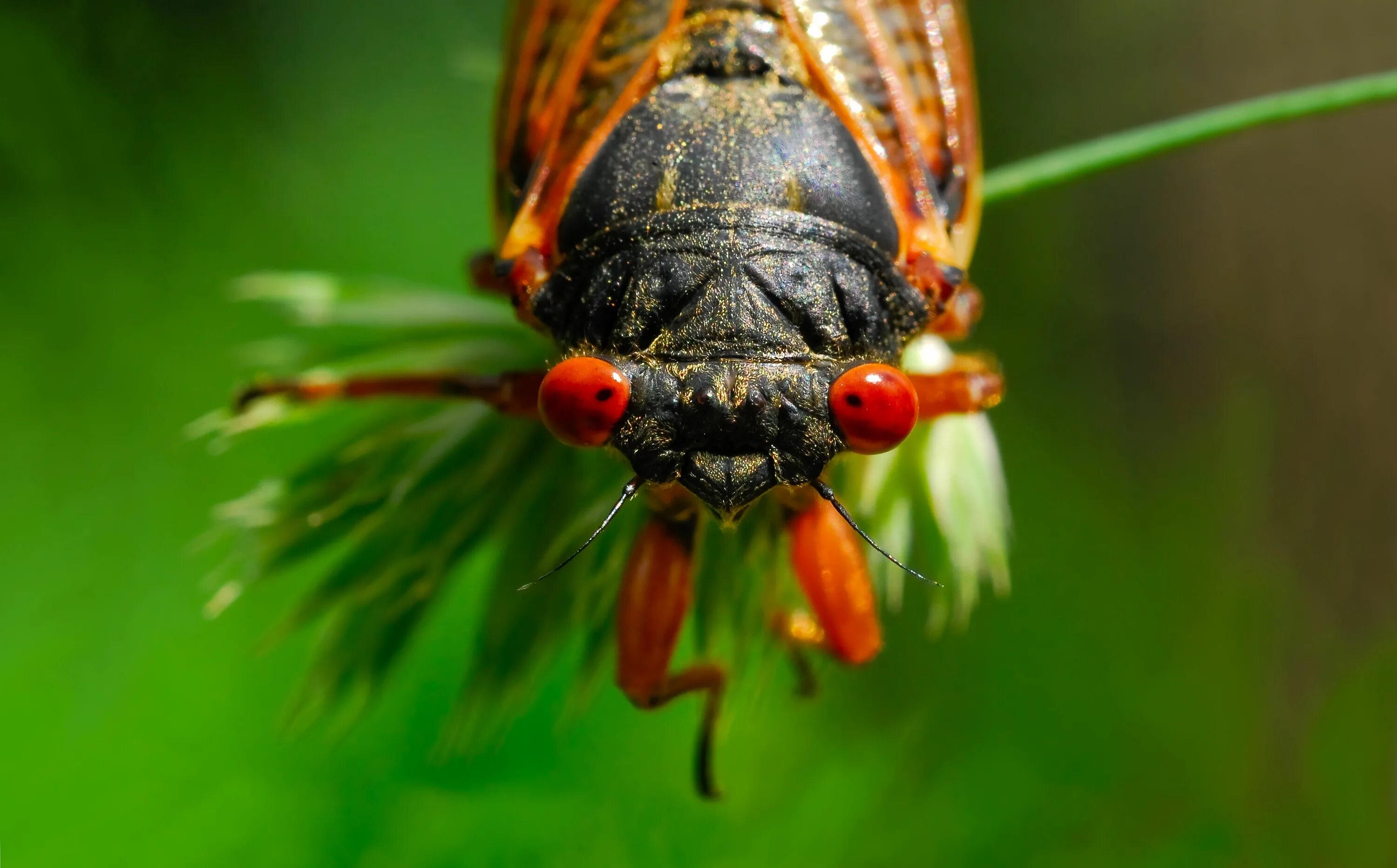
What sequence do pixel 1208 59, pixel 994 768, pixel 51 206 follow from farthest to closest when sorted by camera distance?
1. pixel 1208 59
2. pixel 51 206
3. pixel 994 768

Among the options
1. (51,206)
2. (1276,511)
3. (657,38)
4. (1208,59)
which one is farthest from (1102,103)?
(51,206)

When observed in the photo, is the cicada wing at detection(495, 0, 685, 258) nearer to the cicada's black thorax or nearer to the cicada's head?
the cicada's black thorax

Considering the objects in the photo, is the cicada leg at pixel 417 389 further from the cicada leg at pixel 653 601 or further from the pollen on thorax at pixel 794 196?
the pollen on thorax at pixel 794 196

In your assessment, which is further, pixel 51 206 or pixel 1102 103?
pixel 1102 103

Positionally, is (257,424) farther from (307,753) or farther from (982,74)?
(982,74)

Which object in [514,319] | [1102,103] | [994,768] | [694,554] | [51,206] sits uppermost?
[1102,103]

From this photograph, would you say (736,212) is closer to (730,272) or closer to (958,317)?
(730,272)

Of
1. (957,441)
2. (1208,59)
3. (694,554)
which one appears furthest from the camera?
(1208,59)

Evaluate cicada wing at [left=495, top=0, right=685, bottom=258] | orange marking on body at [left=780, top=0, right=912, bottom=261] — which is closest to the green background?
cicada wing at [left=495, top=0, right=685, bottom=258]
